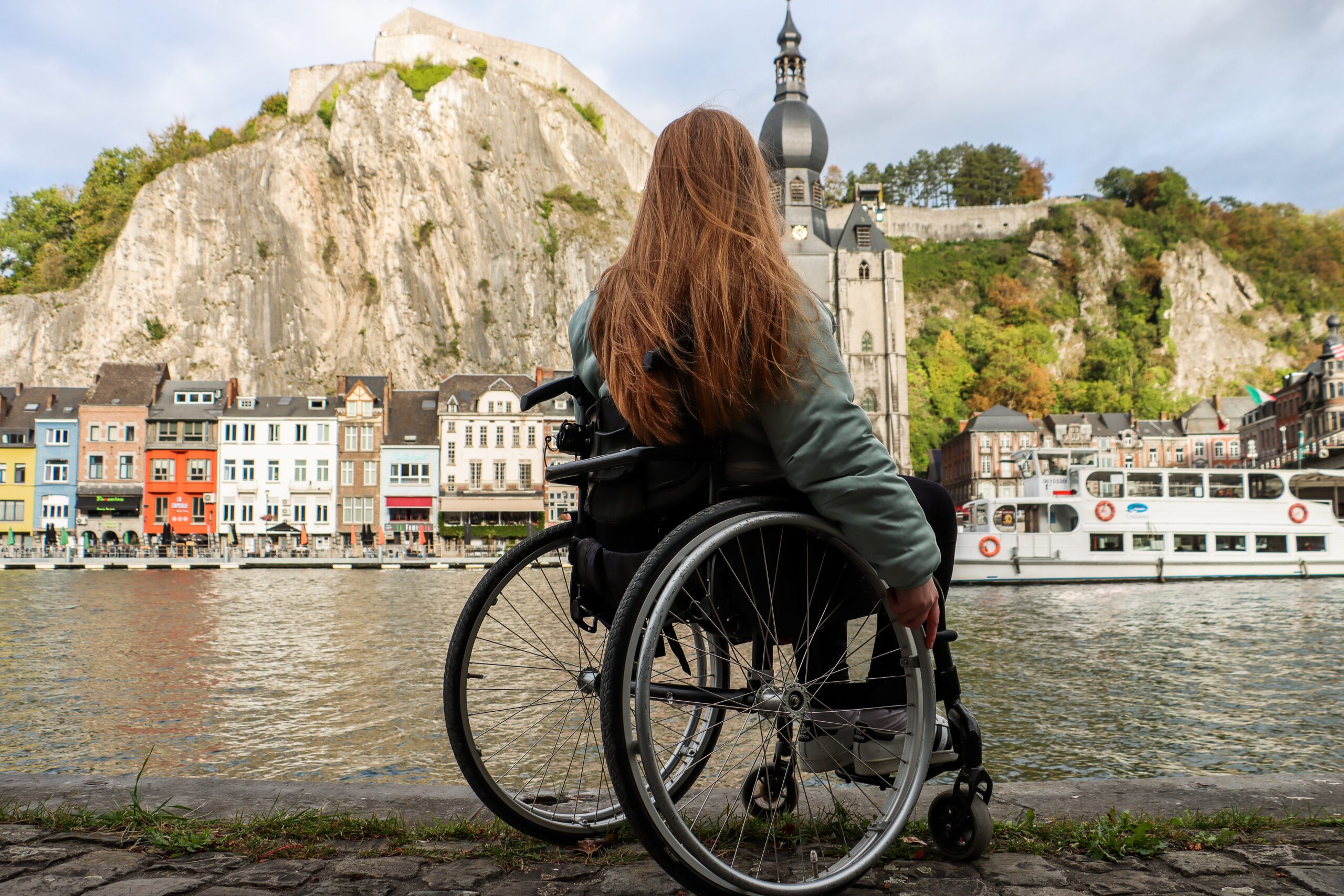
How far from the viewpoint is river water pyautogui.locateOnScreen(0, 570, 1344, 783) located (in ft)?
14.7

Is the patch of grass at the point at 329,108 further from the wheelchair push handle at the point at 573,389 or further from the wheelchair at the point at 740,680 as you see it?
the wheelchair at the point at 740,680

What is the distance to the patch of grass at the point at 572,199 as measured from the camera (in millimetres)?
69062

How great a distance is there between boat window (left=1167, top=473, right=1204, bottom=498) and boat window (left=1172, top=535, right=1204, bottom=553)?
105 cm

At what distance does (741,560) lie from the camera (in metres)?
1.96

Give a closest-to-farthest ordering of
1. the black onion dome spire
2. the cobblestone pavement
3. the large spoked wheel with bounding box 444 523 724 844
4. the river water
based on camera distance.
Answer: the cobblestone pavement < the large spoked wheel with bounding box 444 523 724 844 < the river water < the black onion dome spire

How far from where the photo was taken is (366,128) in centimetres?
6334

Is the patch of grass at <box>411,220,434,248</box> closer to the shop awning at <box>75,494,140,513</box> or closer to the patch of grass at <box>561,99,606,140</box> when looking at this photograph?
the patch of grass at <box>561,99,606,140</box>

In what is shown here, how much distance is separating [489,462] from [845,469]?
4575cm

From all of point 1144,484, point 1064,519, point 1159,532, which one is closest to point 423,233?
point 1064,519

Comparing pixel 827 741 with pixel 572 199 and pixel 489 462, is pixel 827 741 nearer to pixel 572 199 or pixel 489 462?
pixel 489 462

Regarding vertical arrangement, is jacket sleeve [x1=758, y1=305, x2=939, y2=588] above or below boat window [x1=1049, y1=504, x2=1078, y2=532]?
above

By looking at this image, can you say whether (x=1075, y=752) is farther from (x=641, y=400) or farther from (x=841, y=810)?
(x=641, y=400)

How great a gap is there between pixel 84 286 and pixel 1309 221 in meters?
101

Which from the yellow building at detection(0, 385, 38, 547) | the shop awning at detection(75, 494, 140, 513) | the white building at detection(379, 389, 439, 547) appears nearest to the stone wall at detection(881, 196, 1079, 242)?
the white building at detection(379, 389, 439, 547)
